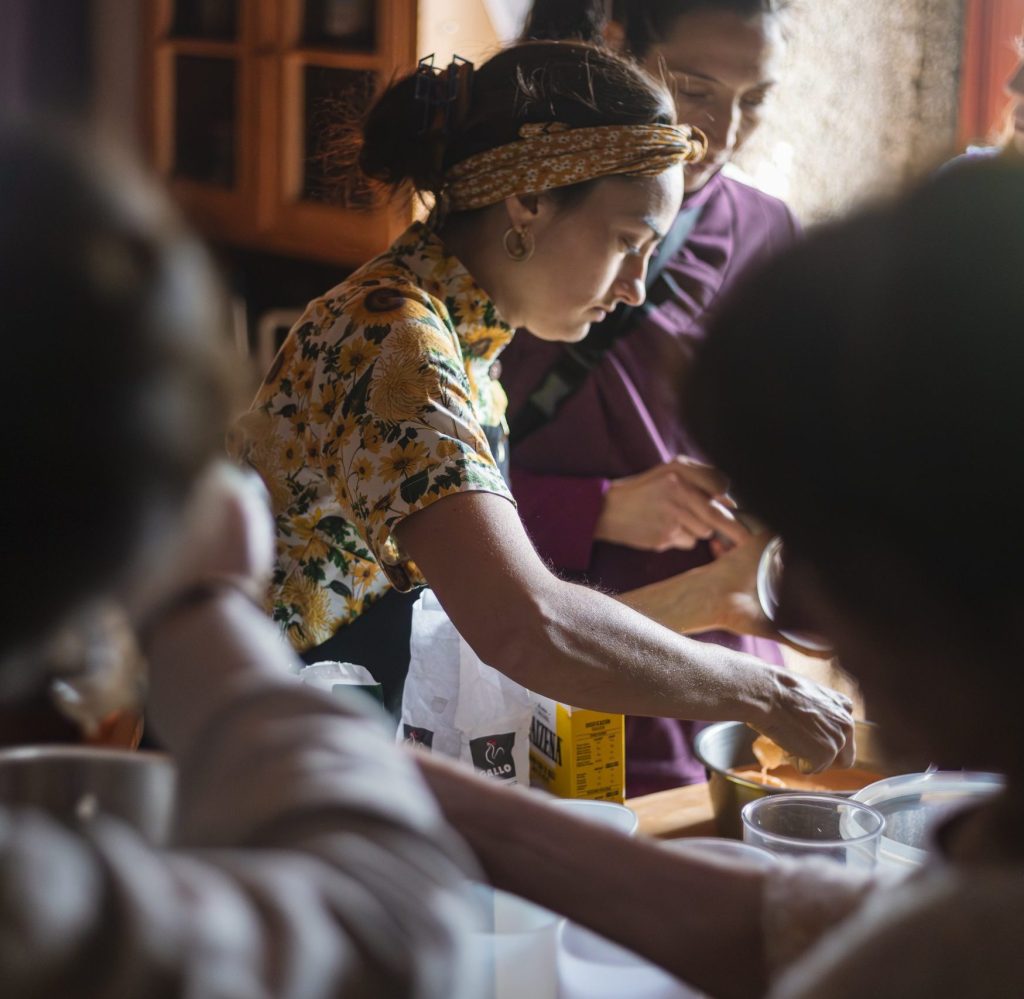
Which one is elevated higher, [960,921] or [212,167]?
[212,167]

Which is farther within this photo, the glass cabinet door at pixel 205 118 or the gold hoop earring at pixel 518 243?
the glass cabinet door at pixel 205 118

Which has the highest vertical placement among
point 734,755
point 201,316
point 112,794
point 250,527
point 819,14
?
point 819,14

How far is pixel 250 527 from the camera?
541 mm

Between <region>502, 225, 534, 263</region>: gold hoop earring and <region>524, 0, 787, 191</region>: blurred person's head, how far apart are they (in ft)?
1.78

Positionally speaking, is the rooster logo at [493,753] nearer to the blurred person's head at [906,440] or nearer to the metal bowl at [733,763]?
the metal bowl at [733,763]

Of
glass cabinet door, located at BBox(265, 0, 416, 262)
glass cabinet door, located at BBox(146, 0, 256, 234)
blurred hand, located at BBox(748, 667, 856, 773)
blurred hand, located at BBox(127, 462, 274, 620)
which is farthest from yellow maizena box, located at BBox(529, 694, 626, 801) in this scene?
glass cabinet door, located at BBox(146, 0, 256, 234)

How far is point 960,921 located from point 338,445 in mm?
878

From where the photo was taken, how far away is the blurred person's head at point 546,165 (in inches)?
54.0

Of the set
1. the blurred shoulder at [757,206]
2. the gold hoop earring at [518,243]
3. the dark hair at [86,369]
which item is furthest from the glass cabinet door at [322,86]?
the dark hair at [86,369]

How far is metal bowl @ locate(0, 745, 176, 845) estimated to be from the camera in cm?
62

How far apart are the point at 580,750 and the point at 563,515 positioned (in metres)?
0.69

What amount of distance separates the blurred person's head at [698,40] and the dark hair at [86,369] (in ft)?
5.02

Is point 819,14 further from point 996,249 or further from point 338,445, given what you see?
point 996,249

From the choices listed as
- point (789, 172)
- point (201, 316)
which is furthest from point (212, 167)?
point (201, 316)
